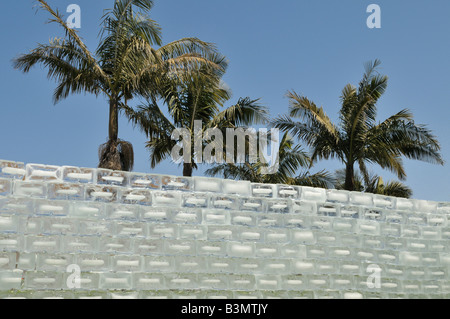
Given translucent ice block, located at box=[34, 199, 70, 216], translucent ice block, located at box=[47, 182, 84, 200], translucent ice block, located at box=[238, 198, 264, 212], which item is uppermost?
translucent ice block, located at box=[47, 182, 84, 200]

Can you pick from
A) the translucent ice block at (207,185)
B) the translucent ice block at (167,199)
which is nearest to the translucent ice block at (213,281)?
the translucent ice block at (167,199)

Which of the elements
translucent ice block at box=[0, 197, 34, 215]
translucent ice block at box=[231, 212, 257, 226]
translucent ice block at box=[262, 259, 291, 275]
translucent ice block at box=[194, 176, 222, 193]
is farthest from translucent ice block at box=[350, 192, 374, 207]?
translucent ice block at box=[0, 197, 34, 215]

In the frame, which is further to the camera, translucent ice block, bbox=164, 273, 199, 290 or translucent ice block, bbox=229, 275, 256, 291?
translucent ice block, bbox=229, 275, 256, 291

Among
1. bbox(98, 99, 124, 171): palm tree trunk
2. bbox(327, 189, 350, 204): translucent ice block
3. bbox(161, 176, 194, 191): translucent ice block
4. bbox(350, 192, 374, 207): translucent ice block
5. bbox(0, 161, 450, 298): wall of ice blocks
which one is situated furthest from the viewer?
bbox(98, 99, 124, 171): palm tree trunk

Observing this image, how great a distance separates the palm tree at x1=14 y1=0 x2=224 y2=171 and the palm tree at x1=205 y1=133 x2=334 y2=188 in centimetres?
500

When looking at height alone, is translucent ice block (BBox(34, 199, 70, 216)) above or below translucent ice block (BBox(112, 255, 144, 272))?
above

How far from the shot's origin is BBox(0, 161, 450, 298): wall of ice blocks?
5.05 metres

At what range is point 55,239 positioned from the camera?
16.7 ft

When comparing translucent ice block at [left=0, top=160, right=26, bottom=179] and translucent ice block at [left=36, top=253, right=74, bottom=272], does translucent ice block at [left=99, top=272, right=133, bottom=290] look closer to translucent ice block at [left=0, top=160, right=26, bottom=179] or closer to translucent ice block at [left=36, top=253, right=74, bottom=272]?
translucent ice block at [left=36, top=253, right=74, bottom=272]

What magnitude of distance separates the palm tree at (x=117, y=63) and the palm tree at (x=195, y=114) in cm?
96

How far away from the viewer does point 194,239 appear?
5.58 m

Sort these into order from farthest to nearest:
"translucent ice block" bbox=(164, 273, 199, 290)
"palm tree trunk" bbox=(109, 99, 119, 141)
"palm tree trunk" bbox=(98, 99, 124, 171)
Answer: "palm tree trunk" bbox=(109, 99, 119, 141)
"palm tree trunk" bbox=(98, 99, 124, 171)
"translucent ice block" bbox=(164, 273, 199, 290)

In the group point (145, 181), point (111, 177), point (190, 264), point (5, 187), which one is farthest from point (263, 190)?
point (5, 187)

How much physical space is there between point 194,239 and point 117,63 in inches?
260
